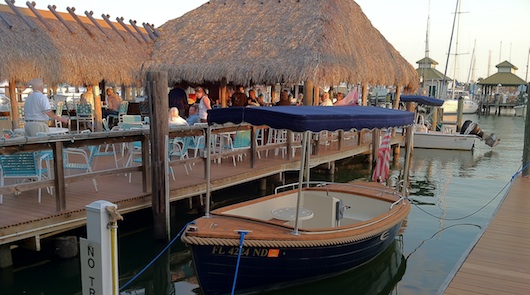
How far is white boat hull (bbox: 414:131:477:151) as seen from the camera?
2178cm

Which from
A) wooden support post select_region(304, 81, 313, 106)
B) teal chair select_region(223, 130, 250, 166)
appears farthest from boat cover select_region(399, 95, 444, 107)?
teal chair select_region(223, 130, 250, 166)

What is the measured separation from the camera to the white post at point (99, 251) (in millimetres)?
2674

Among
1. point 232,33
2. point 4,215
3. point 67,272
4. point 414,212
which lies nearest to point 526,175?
point 414,212

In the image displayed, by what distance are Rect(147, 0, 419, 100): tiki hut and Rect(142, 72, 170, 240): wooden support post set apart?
5.31 meters

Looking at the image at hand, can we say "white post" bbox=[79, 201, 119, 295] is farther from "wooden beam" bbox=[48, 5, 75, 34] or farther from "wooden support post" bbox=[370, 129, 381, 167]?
"wooden support post" bbox=[370, 129, 381, 167]

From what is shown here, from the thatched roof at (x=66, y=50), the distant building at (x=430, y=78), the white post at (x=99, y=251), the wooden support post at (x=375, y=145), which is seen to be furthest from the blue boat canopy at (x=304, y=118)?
the distant building at (x=430, y=78)

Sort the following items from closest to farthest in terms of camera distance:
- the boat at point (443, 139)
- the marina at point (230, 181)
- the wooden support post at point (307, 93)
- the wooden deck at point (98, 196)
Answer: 1. the marina at point (230, 181)
2. the wooden deck at point (98, 196)
3. the wooden support post at point (307, 93)
4. the boat at point (443, 139)

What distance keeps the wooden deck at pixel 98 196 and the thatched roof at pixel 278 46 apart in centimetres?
286

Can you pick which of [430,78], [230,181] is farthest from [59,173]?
[430,78]

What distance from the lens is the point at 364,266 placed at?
7.58m

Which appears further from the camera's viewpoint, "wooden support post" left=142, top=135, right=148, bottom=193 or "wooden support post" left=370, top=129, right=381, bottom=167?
"wooden support post" left=370, top=129, right=381, bottom=167

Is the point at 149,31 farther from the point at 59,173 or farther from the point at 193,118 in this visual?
the point at 59,173

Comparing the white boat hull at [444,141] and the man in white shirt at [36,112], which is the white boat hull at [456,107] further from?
the man in white shirt at [36,112]

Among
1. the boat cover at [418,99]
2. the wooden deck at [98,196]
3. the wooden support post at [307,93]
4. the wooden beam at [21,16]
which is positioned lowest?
the wooden deck at [98,196]
